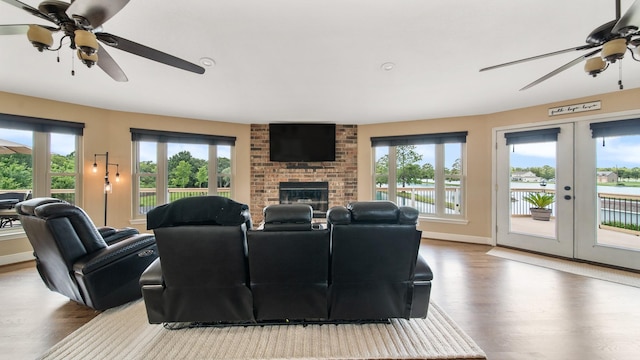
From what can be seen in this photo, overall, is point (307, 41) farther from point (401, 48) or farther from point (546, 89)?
point (546, 89)

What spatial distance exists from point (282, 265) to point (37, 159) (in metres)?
4.57

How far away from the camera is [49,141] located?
3730 millimetres

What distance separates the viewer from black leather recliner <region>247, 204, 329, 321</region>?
68.9 inches

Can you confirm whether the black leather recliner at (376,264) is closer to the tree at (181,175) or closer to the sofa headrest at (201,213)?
the sofa headrest at (201,213)

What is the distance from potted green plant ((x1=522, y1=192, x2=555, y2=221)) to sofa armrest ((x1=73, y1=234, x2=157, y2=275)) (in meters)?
5.59

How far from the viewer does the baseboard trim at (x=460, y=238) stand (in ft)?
14.3

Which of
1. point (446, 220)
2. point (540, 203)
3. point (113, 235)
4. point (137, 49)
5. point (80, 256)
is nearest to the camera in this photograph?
point (137, 49)

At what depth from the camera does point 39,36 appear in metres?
1.37

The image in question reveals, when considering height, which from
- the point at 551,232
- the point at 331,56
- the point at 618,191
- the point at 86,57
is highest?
the point at 331,56

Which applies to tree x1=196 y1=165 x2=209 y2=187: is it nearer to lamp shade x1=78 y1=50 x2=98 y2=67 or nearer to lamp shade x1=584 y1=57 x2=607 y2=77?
lamp shade x1=78 y1=50 x2=98 y2=67

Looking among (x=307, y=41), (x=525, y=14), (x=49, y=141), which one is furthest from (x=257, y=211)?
(x=525, y=14)

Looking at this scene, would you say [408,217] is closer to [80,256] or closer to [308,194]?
[80,256]

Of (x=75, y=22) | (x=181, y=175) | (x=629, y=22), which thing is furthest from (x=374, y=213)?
(x=181, y=175)

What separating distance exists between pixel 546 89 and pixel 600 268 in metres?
2.52
